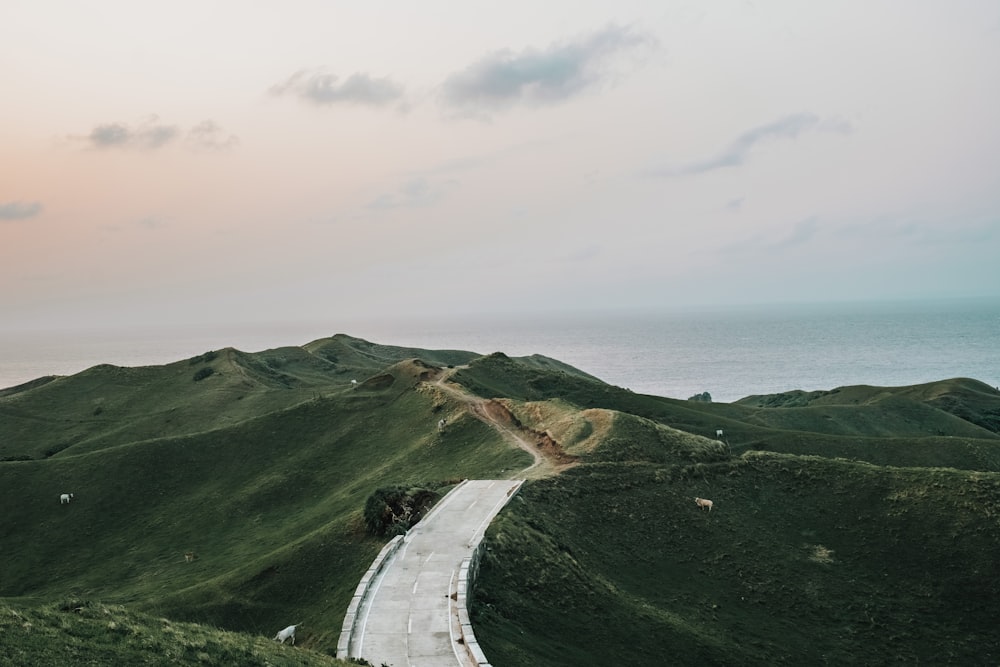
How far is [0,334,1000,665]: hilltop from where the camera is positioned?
105ft

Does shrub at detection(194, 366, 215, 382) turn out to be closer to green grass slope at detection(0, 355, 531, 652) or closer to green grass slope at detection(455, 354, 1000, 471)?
green grass slope at detection(0, 355, 531, 652)

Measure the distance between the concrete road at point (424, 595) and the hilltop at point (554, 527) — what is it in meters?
1.65

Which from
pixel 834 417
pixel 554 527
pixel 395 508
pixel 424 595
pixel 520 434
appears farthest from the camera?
pixel 834 417

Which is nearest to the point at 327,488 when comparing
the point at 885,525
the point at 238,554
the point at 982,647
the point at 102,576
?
the point at 238,554

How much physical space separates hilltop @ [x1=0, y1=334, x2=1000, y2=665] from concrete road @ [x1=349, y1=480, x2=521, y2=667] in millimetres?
1653

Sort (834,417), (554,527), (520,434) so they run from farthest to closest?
1. (834,417)
2. (520,434)
3. (554,527)

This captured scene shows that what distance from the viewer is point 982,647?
3459 cm

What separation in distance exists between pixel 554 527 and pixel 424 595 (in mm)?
12816

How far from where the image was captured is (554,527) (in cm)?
3881

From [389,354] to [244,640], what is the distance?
5979 inches

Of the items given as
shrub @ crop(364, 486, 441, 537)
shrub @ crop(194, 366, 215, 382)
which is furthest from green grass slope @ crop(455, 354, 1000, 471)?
→ shrub @ crop(194, 366, 215, 382)

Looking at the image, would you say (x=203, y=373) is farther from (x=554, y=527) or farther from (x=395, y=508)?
(x=554, y=527)

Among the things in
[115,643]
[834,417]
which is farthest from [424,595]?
[834,417]

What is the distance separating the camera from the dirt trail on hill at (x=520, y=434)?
159 feet
